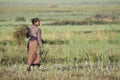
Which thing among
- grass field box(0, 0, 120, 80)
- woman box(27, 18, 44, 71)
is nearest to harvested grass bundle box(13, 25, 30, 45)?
grass field box(0, 0, 120, 80)

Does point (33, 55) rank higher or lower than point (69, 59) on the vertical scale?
higher

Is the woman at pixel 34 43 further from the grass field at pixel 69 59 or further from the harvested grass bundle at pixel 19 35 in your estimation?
the harvested grass bundle at pixel 19 35

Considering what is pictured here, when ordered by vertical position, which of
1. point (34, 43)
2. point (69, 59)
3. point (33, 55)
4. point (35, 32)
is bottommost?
point (69, 59)

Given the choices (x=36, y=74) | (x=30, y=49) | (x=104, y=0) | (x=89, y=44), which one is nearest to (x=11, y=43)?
(x=89, y=44)

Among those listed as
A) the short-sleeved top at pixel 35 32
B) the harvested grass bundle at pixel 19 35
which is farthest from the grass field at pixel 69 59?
the short-sleeved top at pixel 35 32

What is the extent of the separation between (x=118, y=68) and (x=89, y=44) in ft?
20.6

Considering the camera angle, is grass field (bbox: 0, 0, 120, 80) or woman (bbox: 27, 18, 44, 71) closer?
grass field (bbox: 0, 0, 120, 80)

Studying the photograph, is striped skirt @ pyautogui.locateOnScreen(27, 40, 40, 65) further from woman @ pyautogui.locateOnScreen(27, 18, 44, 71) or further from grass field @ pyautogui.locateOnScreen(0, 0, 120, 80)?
grass field @ pyautogui.locateOnScreen(0, 0, 120, 80)

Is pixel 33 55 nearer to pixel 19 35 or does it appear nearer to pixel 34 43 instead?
pixel 34 43

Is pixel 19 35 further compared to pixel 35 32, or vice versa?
pixel 19 35

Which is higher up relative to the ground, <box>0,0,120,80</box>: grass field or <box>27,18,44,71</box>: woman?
<box>27,18,44,71</box>: woman

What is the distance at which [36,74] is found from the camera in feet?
32.5

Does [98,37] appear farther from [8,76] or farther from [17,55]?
[8,76]

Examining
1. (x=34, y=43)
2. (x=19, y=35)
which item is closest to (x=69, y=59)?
(x=34, y=43)
